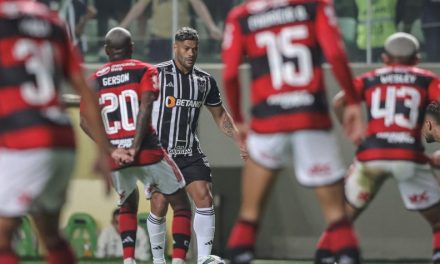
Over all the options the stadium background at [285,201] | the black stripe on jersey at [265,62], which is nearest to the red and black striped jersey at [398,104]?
the black stripe on jersey at [265,62]

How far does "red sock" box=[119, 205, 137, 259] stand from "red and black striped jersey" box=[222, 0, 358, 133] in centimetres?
378

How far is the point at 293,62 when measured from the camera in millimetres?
7359

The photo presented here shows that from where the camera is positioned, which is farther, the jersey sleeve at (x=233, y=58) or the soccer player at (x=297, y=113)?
the jersey sleeve at (x=233, y=58)

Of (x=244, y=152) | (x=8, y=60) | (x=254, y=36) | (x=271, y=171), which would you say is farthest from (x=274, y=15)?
(x=244, y=152)

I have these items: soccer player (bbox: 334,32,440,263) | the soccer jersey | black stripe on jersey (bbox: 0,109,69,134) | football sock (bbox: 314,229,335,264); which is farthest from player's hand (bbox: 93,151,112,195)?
the soccer jersey

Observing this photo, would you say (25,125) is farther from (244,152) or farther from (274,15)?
(244,152)

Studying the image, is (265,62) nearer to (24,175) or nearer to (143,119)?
(24,175)

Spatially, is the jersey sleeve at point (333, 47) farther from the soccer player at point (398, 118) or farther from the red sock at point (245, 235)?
the soccer player at point (398, 118)

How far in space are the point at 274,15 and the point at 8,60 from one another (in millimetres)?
1640

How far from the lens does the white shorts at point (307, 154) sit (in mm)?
7301

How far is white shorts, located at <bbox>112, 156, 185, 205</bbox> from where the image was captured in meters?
10.5

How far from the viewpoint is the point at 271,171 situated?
739cm

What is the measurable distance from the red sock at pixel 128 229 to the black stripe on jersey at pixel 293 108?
12.5 ft

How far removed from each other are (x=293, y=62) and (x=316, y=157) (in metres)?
0.56
